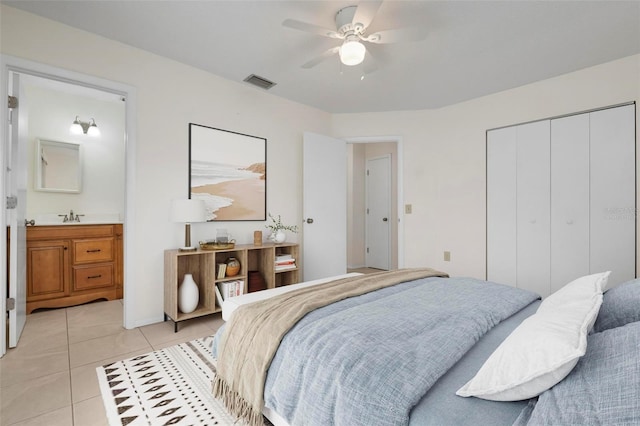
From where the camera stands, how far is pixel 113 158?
149 inches

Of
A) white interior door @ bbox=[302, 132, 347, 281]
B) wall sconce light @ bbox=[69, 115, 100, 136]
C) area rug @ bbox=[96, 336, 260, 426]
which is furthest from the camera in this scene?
white interior door @ bbox=[302, 132, 347, 281]

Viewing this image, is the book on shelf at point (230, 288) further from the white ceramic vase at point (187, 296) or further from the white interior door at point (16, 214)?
the white interior door at point (16, 214)

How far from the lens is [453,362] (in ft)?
2.98

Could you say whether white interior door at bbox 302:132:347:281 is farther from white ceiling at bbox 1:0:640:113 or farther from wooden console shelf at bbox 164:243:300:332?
white ceiling at bbox 1:0:640:113

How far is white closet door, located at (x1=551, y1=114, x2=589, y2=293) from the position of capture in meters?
2.90

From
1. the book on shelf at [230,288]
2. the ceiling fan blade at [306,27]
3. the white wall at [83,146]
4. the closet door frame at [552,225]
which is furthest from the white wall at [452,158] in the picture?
the white wall at [83,146]

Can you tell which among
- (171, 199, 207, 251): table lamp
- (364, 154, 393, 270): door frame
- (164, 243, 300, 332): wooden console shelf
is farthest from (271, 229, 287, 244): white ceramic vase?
(364, 154, 393, 270): door frame

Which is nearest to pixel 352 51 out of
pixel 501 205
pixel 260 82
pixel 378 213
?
pixel 260 82

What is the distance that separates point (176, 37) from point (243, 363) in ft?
8.43

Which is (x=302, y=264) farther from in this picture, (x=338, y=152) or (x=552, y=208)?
(x=552, y=208)

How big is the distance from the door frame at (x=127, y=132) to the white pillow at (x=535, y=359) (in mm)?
2703

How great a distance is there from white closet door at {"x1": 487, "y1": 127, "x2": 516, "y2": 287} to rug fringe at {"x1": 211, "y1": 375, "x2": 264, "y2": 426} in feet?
10.8

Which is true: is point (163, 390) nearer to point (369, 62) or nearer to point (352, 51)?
point (352, 51)

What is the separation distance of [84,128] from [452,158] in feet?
15.5
